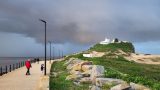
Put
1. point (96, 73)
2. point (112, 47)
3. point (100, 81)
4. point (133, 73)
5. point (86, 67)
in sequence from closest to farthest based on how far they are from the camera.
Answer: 1. point (100, 81)
2. point (96, 73)
3. point (86, 67)
4. point (133, 73)
5. point (112, 47)

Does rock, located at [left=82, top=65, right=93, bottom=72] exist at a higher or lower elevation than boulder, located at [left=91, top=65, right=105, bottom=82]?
higher

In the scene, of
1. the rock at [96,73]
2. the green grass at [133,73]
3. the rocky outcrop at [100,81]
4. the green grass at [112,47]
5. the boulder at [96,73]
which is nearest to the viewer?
the rocky outcrop at [100,81]

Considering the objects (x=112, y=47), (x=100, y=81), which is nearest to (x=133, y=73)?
(x=100, y=81)

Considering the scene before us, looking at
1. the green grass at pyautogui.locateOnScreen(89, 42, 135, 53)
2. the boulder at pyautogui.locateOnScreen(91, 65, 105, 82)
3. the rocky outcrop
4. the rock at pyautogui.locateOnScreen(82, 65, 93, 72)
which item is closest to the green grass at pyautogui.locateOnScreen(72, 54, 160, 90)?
the boulder at pyautogui.locateOnScreen(91, 65, 105, 82)

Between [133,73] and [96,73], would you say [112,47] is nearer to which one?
[133,73]

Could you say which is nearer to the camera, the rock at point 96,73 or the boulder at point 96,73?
the rock at point 96,73

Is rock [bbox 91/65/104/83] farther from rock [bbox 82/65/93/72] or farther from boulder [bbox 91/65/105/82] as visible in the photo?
rock [bbox 82/65/93/72]

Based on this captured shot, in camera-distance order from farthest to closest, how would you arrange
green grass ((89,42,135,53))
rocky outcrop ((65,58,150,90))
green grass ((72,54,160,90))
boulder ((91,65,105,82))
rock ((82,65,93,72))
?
green grass ((89,42,135,53))
rock ((82,65,93,72))
boulder ((91,65,105,82))
green grass ((72,54,160,90))
rocky outcrop ((65,58,150,90))

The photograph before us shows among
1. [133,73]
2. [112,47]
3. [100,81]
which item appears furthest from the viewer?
[112,47]

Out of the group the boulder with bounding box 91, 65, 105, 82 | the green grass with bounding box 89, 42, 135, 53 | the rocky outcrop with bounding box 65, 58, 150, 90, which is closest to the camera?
the rocky outcrop with bounding box 65, 58, 150, 90

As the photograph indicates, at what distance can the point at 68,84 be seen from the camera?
37125mm

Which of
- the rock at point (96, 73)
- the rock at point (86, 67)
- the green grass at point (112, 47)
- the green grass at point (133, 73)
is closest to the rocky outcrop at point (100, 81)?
the rock at point (96, 73)

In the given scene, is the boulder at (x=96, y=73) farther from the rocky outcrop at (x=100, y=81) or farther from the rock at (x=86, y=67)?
the rock at (x=86, y=67)

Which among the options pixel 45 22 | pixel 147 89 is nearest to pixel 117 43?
pixel 45 22
